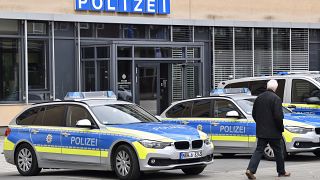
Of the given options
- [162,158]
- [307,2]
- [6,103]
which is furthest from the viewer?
[307,2]

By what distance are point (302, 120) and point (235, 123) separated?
4.75 ft

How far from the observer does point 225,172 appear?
1334 centimetres

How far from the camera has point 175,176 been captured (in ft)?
42.1

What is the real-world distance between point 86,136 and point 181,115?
4.48 metres

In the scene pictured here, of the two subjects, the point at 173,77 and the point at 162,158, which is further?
the point at 173,77

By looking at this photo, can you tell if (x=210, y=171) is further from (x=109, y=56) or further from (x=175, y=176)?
(x=109, y=56)

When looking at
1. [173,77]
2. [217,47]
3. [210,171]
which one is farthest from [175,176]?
[217,47]

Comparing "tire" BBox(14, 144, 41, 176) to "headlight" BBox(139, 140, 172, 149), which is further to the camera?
"tire" BBox(14, 144, 41, 176)

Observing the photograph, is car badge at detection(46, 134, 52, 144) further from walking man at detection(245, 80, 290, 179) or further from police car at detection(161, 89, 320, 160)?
police car at detection(161, 89, 320, 160)

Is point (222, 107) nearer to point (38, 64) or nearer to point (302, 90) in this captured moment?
point (302, 90)

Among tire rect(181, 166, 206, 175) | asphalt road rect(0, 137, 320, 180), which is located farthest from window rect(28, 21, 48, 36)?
tire rect(181, 166, 206, 175)

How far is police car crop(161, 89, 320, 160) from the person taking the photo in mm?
14953

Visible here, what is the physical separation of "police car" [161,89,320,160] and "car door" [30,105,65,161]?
12.5 ft

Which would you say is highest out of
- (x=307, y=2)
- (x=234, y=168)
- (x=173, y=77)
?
(x=307, y=2)
